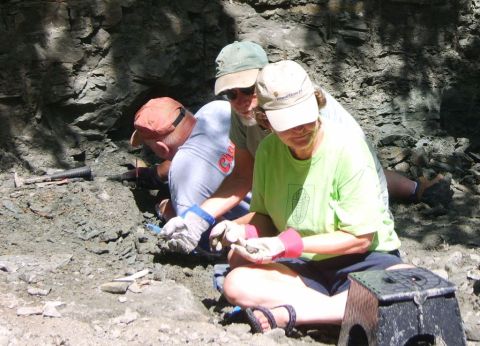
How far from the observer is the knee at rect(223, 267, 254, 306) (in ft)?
10.4

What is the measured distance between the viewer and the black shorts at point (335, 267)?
3.13m

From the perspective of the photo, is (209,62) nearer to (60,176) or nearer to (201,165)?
(60,176)

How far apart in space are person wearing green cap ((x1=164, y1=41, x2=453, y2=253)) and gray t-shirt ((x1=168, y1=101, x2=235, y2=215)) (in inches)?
3.7

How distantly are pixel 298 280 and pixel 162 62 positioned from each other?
107 inches

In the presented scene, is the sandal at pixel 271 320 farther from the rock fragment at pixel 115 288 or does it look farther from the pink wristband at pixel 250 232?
the rock fragment at pixel 115 288

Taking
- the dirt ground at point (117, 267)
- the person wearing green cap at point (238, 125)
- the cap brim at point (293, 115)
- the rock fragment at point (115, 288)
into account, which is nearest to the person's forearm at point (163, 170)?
the dirt ground at point (117, 267)

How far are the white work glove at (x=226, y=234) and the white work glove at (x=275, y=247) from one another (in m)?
0.19

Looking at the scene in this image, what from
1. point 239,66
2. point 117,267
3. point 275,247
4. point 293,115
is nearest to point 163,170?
point 117,267

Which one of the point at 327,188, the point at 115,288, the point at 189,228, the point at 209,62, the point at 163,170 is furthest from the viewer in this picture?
the point at 209,62

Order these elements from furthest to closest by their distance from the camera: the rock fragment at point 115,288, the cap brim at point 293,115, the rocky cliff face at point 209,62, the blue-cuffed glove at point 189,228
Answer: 1. the rocky cliff face at point 209,62
2. the blue-cuffed glove at point 189,228
3. the rock fragment at point 115,288
4. the cap brim at point 293,115

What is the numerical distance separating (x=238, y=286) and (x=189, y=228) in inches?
27.1

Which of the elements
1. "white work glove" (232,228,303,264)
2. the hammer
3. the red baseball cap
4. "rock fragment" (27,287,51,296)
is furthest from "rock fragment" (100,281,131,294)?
the hammer

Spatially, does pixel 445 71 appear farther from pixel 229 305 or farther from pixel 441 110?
pixel 229 305

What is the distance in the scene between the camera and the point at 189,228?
3789 mm
